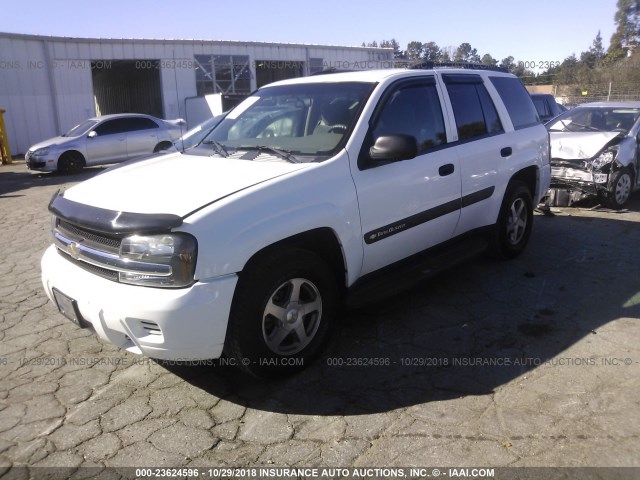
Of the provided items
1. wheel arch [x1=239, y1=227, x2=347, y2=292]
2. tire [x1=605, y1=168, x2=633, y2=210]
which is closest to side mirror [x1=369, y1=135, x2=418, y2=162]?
wheel arch [x1=239, y1=227, x2=347, y2=292]

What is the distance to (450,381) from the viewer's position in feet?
10.9

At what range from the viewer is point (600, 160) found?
7.70 metres

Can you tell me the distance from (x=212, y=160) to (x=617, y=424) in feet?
9.88

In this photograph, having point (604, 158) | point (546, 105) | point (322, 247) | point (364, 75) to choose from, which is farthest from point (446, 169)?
point (546, 105)

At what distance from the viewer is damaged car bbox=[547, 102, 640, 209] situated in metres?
7.69

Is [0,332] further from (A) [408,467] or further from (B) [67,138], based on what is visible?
(B) [67,138]

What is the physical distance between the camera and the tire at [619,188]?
7668 millimetres

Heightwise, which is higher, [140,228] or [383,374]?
[140,228]

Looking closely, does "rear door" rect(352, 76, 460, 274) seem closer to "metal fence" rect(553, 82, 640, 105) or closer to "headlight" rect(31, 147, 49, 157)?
"headlight" rect(31, 147, 49, 157)

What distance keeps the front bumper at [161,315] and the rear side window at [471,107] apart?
271 cm

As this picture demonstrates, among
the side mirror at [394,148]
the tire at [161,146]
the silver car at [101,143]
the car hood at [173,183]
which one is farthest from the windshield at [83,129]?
the side mirror at [394,148]

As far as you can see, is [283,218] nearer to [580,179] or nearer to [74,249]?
[74,249]

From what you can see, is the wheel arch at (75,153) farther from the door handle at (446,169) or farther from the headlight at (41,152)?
the door handle at (446,169)

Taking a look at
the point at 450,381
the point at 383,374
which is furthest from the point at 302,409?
the point at 450,381
